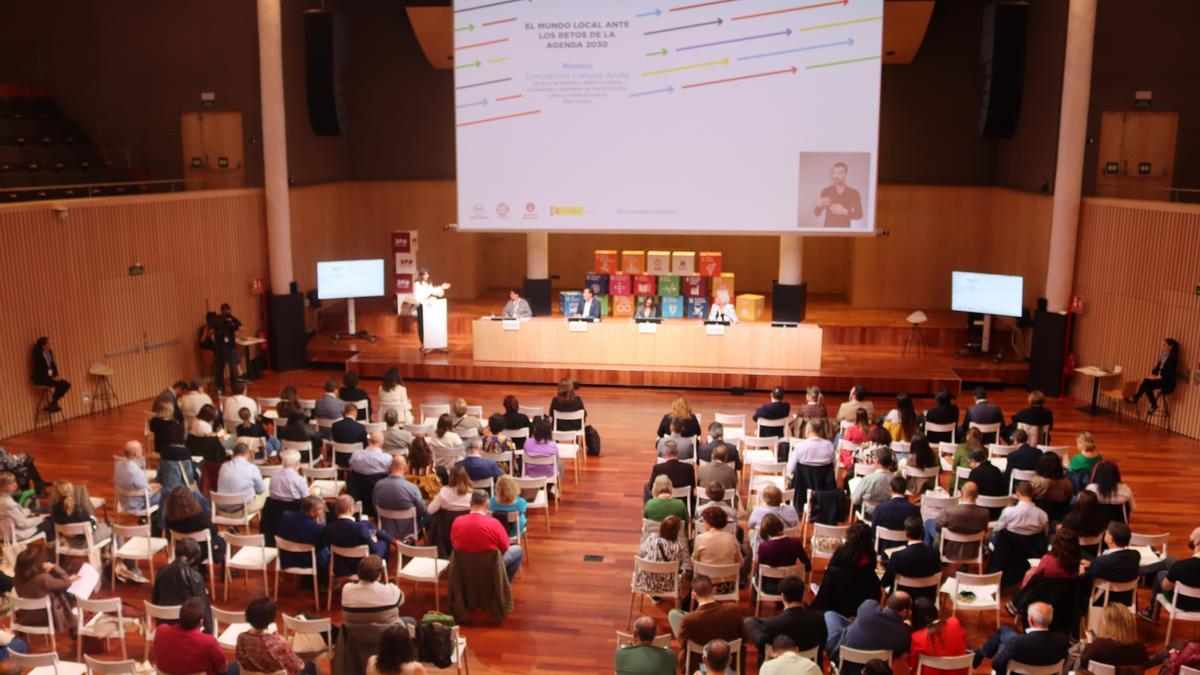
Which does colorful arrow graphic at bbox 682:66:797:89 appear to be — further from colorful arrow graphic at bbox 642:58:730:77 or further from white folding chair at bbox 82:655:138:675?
white folding chair at bbox 82:655:138:675

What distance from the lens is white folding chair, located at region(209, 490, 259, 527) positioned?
359 inches

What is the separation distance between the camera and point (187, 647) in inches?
239

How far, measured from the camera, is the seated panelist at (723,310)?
1576cm

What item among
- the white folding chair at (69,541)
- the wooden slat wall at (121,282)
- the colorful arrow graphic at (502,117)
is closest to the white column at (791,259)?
the colorful arrow graphic at (502,117)

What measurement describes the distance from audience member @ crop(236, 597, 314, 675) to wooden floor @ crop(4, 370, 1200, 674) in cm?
185

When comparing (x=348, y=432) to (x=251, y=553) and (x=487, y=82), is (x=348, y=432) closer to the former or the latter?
(x=251, y=553)

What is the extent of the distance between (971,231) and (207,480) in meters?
14.9

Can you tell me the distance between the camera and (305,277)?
18641 millimetres

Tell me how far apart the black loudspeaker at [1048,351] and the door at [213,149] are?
13.0 m

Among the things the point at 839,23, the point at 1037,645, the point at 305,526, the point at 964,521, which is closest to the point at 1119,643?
the point at 1037,645

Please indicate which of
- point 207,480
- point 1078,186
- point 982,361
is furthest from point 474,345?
point 1078,186

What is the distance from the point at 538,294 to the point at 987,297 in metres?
7.26

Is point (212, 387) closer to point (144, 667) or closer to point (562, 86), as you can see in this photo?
point (562, 86)

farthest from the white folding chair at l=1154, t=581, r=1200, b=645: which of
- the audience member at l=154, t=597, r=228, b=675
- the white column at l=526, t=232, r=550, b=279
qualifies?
the white column at l=526, t=232, r=550, b=279
